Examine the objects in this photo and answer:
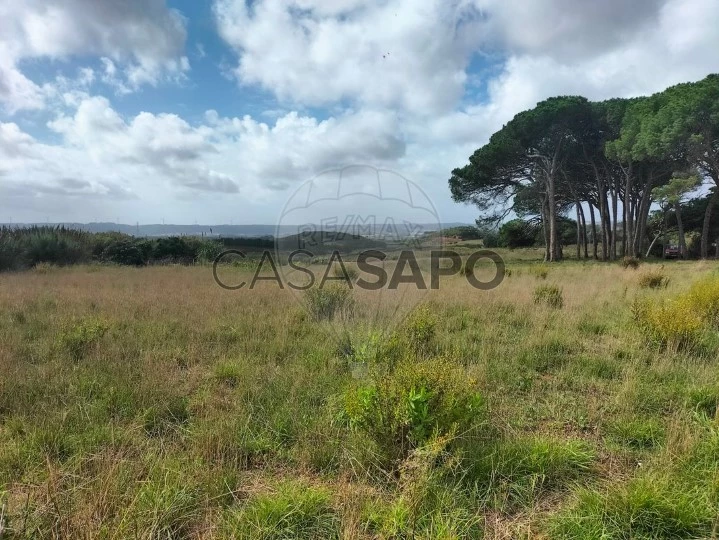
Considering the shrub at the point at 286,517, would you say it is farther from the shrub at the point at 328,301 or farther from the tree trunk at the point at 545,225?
the tree trunk at the point at 545,225

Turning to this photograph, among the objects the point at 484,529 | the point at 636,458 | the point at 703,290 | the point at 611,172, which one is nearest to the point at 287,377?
the point at 484,529

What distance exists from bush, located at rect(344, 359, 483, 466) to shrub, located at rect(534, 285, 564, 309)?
611cm

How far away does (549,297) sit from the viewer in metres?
8.28

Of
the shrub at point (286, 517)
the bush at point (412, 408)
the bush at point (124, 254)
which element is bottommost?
the shrub at point (286, 517)

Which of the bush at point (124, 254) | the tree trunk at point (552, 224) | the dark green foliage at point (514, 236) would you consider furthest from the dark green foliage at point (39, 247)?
the dark green foliage at point (514, 236)

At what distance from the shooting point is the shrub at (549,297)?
8.07 m

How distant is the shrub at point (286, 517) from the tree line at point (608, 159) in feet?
73.4

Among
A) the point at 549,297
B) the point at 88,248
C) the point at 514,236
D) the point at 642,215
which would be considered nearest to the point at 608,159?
the point at 642,215

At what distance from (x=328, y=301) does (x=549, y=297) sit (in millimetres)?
4936

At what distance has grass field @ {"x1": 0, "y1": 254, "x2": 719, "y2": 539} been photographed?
6.62 ft

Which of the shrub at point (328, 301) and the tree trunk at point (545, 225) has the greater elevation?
the tree trunk at point (545, 225)

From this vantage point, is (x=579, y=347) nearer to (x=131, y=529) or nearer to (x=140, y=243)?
(x=131, y=529)

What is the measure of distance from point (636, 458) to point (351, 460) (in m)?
1.97

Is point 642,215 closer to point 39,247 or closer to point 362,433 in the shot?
point 362,433
